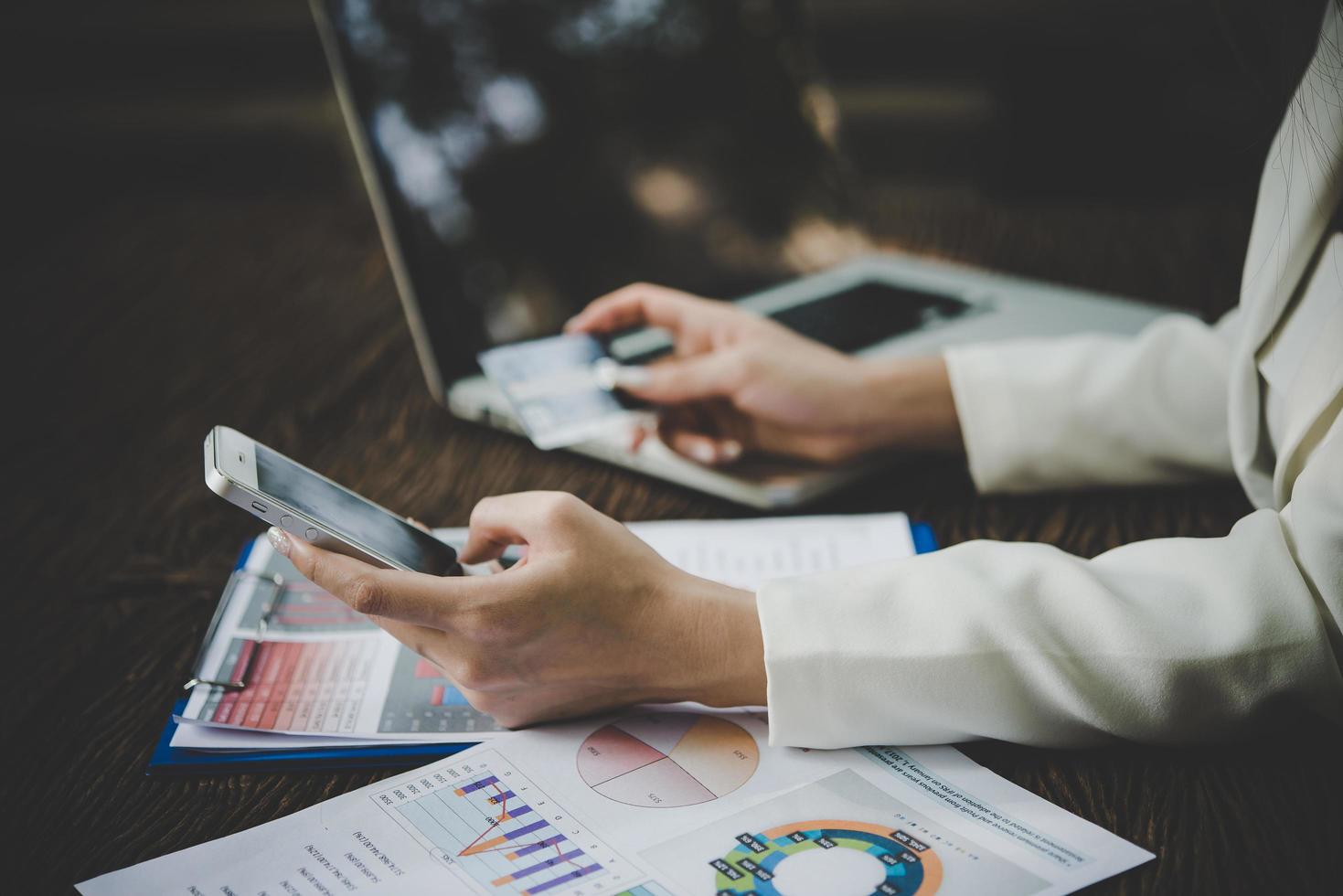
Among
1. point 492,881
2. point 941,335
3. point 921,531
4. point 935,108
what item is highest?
point 935,108

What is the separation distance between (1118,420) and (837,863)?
0.43 m

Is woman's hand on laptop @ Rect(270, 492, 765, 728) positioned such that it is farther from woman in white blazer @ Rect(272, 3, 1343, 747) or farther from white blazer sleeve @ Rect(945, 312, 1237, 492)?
white blazer sleeve @ Rect(945, 312, 1237, 492)

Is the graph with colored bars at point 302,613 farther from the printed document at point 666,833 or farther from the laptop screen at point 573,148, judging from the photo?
the laptop screen at point 573,148

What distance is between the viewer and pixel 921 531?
697 mm

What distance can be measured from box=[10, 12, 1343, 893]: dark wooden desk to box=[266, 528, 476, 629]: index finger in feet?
0.27

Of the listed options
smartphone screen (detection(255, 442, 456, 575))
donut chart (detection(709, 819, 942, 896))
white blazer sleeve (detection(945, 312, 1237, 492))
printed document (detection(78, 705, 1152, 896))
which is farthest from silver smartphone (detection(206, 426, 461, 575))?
white blazer sleeve (detection(945, 312, 1237, 492))

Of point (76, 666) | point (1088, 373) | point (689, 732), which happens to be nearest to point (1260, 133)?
point (1088, 373)

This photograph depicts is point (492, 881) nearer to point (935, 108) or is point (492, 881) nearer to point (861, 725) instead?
point (861, 725)

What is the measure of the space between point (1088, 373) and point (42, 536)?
2.37 feet

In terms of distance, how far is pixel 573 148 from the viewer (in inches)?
36.2

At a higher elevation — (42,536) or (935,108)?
(935,108)

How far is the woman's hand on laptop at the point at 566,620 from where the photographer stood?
503 mm

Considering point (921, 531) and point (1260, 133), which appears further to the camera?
point (921, 531)

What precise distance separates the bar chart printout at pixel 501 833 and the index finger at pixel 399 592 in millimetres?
72
